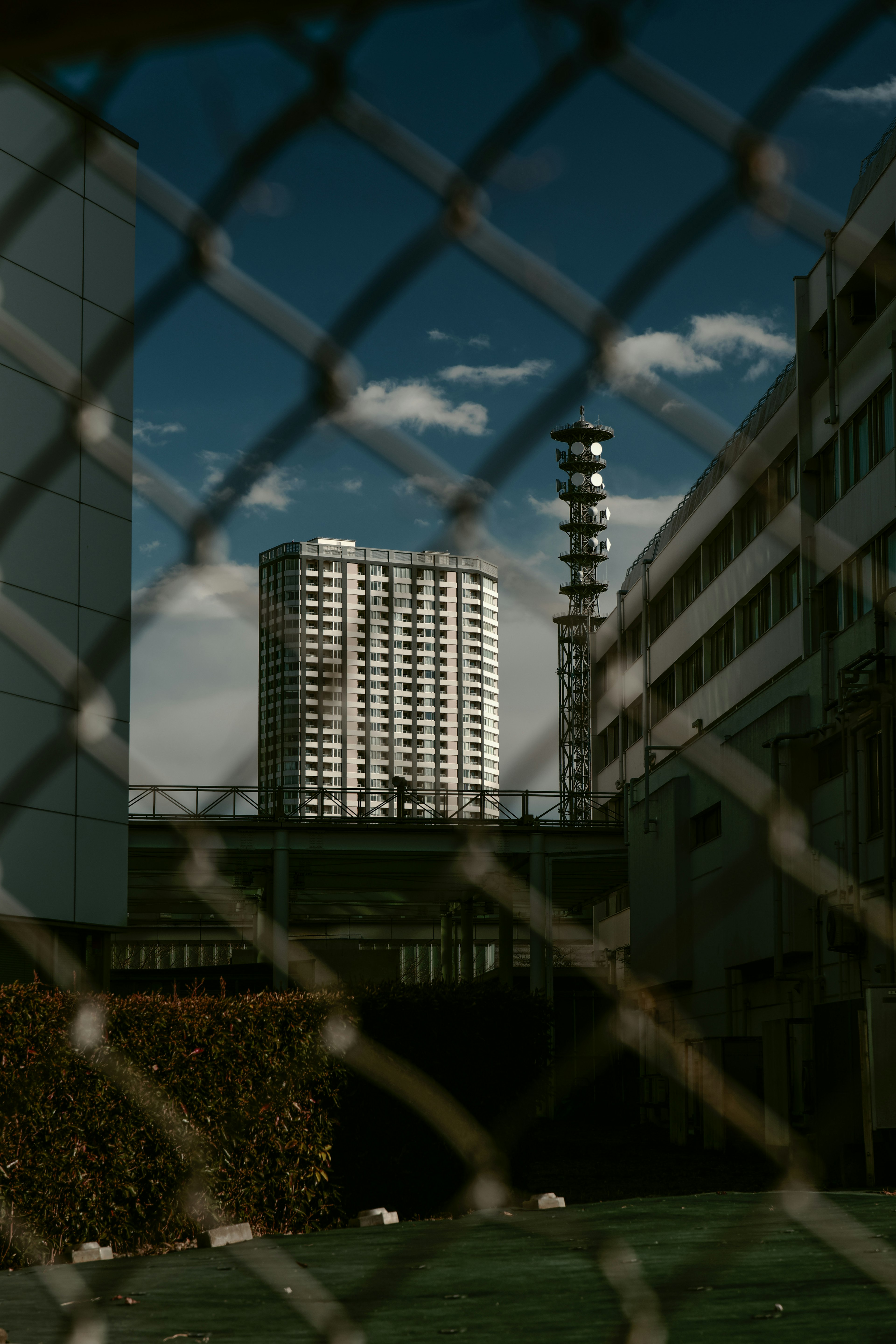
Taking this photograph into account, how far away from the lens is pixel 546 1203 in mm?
10852

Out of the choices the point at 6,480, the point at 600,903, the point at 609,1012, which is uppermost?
the point at 6,480

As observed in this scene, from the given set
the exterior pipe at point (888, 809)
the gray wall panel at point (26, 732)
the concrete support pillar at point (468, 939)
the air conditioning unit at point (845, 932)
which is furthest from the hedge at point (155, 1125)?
the concrete support pillar at point (468, 939)

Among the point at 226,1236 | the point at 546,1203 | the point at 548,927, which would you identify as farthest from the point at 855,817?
the point at 226,1236

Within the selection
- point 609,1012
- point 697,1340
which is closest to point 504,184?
point 697,1340

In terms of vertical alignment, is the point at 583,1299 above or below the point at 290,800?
below

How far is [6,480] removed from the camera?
1128cm

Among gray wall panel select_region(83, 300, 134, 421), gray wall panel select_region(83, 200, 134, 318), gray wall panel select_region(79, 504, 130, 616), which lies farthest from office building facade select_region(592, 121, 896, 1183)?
gray wall panel select_region(83, 200, 134, 318)

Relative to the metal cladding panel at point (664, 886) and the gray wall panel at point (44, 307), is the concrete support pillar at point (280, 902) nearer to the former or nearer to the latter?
the metal cladding panel at point (664, 886)

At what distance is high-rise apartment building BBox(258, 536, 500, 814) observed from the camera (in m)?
1.65

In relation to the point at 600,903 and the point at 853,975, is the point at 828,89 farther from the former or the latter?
the point at 600,903

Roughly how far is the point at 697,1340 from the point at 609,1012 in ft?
96.4

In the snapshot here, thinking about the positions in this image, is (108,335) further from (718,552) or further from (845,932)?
(845,932)

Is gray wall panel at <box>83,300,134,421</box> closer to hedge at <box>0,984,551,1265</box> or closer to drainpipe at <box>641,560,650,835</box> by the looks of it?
drainpipe at <box>641,560,650,835</box>

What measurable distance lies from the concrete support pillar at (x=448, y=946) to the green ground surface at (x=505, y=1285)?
24086 millimetres
